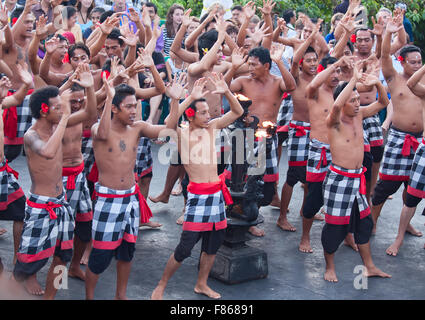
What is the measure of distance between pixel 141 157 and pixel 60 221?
2.02 metres

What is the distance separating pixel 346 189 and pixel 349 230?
0.39 m

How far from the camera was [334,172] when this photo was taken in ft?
19.0

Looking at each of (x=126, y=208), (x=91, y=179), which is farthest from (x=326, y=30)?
(x=126, y=208)

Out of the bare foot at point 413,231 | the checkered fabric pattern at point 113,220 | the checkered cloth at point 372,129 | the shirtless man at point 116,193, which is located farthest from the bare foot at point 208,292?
the checkered cloth at point 372,129

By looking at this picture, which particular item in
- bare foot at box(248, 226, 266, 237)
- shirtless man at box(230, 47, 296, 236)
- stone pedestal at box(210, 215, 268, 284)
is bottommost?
bare foot at box(248, 226, 266, 237)

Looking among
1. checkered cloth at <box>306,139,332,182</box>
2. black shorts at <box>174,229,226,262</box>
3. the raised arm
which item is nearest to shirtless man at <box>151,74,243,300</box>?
black shorts at <box>174,229,226,262</box>

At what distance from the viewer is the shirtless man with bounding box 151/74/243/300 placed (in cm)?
515

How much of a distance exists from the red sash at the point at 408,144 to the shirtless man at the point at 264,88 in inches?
52.5

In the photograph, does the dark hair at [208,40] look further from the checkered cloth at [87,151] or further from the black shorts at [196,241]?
the black shorts at [196,241]

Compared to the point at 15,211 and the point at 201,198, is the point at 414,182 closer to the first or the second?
the point at 201,198

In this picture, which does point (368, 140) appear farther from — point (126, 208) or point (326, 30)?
point (326, 30)

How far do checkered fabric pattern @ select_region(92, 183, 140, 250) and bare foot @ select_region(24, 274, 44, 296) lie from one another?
684 mm

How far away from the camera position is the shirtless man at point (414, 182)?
20.5 ft

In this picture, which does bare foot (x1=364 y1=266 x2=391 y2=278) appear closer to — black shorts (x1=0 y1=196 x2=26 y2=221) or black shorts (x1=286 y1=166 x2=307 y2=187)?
black shorts (x1=286 y1=166 x2=307 y2=187)
